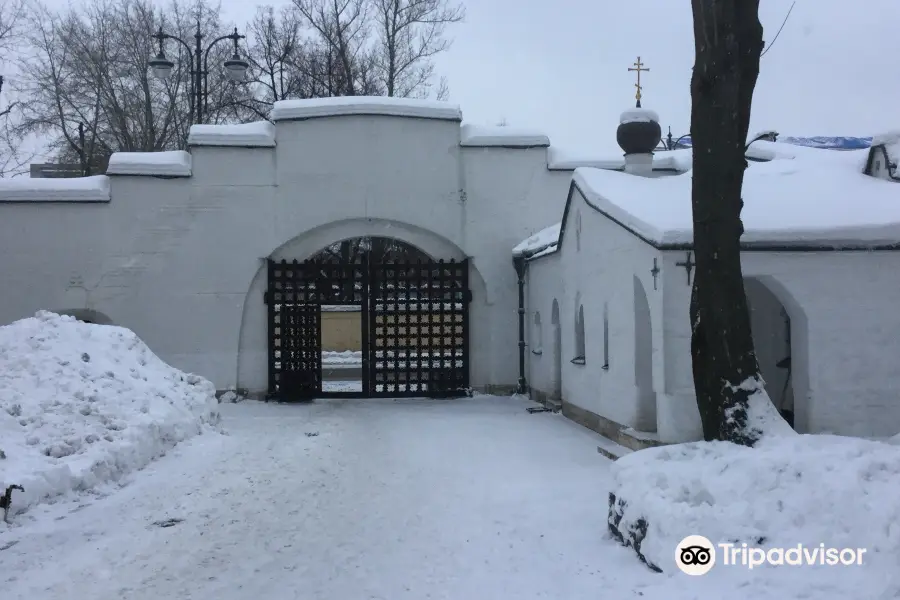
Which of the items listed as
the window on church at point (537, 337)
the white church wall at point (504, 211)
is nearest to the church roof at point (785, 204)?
the window on church at point (537, 337)

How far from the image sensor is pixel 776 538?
4621 mm

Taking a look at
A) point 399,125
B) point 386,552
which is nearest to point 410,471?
point 386,552

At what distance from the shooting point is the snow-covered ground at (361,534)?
204 inches

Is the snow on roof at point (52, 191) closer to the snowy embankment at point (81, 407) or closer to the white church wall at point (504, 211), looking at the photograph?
the snowy embankment at point (81, 407)

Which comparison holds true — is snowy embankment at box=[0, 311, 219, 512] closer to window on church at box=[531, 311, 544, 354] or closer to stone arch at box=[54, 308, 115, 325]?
stone arch at box=[54, 308, 115, 325]

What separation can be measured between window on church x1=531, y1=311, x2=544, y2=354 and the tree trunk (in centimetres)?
880

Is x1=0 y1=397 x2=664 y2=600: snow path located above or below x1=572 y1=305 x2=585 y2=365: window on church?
below

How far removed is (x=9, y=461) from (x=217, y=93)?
967 inches

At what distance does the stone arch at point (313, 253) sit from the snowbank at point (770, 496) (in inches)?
429

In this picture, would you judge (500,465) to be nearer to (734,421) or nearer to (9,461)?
(734,421)

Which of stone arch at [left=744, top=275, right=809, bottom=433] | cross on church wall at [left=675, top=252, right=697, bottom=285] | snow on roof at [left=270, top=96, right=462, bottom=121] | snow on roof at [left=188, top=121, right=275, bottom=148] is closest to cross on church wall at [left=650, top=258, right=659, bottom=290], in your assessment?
cross on church wall at [left=675, top=252, right=697, bottom=285]

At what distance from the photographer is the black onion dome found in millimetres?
12562

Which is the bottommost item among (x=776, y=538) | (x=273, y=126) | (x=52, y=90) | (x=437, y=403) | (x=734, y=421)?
(x=437, y=403)

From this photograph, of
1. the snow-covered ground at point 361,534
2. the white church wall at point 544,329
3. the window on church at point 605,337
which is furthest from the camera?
the white church wall at point 544,329
